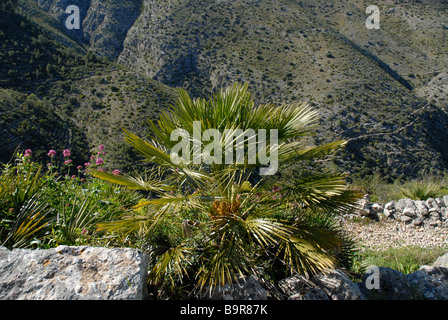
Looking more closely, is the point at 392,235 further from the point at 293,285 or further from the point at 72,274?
the point at 72,274

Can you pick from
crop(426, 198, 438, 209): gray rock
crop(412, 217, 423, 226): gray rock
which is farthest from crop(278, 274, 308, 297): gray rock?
crop(426, 198, 438, 209): gray rock

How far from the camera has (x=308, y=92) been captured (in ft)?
84.2

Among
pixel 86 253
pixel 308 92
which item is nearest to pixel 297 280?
pixel 86 253

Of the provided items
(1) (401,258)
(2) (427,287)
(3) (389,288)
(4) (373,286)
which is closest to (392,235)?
(1) (401,258)

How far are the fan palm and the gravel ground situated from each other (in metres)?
3.48

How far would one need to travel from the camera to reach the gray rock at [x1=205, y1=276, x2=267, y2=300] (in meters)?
2.24

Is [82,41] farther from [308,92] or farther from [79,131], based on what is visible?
[308,92]

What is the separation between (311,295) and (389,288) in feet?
3.36

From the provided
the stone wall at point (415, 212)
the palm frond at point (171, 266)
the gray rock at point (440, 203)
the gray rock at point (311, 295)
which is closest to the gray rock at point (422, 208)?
the stone wall at point (415, 212)

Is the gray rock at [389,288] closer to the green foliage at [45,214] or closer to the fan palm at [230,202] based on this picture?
the fan palm at [230,202]

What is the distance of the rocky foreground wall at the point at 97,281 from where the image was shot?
5.85 ft

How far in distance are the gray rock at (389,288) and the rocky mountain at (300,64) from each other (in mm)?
17622

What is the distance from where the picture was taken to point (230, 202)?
271 centimetres
